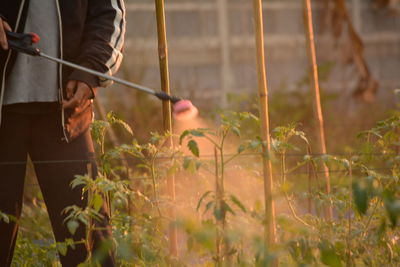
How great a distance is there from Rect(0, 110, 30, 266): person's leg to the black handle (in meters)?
0.27

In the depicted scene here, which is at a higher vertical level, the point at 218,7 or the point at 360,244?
the point at 218,7

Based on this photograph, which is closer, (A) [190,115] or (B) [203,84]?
(A) [190,115]

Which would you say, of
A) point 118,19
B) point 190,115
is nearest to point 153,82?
point 118,19

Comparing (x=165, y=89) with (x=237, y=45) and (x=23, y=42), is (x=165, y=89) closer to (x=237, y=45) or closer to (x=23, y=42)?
(x=23, y=42)

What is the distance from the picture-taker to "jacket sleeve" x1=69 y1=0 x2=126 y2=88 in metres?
2.82

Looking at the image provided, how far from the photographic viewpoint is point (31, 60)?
2801 millimetres

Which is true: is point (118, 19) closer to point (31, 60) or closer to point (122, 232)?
point (31, 60)

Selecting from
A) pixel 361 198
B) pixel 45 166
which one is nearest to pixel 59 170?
pixel 45 166

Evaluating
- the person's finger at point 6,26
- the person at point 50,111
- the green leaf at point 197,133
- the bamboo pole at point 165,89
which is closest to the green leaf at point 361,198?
the green leaf at point 197,133

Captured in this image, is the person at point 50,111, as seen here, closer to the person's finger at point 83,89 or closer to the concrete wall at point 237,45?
the person's finger at point 83,89

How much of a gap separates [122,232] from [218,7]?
8.26 m

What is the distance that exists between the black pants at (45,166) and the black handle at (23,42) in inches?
9.7

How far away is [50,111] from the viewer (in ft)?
9.11

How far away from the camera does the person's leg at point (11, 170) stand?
9.06 ft
